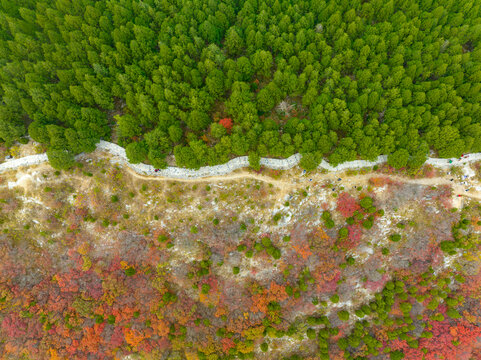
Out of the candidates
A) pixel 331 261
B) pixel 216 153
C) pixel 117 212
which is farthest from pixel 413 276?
pixel 117 212

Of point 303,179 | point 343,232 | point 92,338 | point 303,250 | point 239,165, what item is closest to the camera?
point 343,232

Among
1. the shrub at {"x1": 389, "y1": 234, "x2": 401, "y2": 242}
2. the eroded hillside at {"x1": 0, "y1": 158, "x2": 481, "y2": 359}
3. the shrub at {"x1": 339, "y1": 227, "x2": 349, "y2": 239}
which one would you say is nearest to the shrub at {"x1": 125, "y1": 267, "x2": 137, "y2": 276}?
the eroded hillside at {"x1": 0, "y1": 158, "x2": 481, "y2": 359}

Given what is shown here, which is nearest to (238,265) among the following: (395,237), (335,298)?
(335,298)

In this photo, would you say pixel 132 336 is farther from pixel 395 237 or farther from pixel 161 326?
pixel 395 237

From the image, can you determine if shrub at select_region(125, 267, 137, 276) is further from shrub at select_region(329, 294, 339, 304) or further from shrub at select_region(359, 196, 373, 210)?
shrub at select_region(359, 196, 373, 210)

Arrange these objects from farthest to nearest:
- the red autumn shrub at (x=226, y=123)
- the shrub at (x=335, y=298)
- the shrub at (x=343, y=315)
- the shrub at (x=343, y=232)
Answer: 1. the shrub at (x=343, y=315)
2. the shrub at (x=335, y=298)
3. the shrub at (x=343, y=232)
4. the red autumn shrub at (x=226, y=123)

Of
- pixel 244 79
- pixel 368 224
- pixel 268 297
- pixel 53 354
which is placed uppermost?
pixel 244 79

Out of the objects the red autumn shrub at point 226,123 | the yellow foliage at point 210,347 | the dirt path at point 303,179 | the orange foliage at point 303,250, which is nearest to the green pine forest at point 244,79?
the red autumn shrub at point 226,123

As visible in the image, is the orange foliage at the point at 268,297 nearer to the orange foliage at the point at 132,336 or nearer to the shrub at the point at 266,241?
the shrub at the point at 266,241
